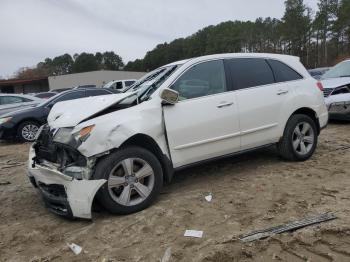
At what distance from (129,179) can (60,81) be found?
52.6 metres

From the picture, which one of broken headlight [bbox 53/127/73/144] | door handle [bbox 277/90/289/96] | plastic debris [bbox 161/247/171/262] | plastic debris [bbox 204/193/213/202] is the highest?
door handle [bbox 277/90/289/96]

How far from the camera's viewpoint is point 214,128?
4.89 m

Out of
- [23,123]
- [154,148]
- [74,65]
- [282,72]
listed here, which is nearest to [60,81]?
[74,65]

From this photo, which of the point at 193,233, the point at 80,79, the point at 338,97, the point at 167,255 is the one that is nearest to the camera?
the point at 167,255

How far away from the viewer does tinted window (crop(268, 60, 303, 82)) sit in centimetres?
578

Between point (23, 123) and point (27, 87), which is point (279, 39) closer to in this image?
point (27, 87)

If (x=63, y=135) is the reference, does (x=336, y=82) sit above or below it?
above

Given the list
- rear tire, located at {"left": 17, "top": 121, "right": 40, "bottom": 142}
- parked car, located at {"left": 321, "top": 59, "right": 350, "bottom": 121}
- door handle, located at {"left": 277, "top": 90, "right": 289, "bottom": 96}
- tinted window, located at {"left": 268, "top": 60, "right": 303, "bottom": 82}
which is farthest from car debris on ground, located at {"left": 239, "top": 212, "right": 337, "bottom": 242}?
rear tire, located at {"left": 17, "top": 121, "right": 40, "bottom": 142}

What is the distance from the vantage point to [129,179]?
13.9 ft

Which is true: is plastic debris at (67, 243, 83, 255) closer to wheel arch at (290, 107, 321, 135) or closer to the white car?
the white car

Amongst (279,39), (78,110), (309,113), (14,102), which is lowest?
(309,113)

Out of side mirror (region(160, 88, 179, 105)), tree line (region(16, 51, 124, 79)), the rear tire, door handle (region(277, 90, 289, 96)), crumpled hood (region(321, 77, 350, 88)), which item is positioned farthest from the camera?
tree line (region(16, 51, 124, 79))

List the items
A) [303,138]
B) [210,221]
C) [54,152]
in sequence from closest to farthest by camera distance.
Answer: [210,221] → [54,152] → [303,138]

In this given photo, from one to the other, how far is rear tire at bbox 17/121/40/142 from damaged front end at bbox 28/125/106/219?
6.67 metres
